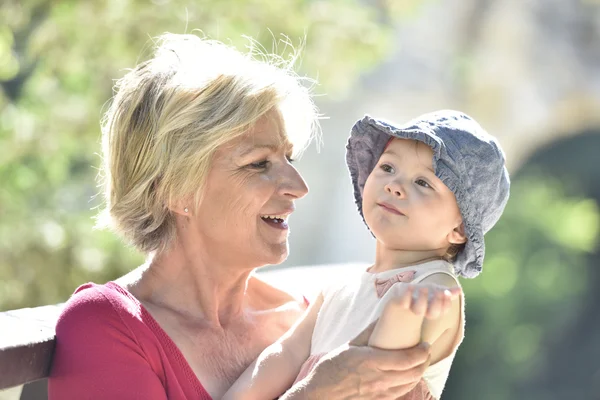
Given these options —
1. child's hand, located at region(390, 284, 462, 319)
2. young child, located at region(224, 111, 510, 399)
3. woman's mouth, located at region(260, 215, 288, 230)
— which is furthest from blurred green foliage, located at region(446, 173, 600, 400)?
child's hand, located at region(390, 284, 462, 319)

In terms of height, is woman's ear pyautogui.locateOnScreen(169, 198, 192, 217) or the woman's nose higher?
the woman's nose

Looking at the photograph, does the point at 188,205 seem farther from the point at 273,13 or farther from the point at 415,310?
the point at 273,13

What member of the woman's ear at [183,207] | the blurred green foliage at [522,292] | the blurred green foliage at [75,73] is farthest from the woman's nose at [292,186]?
the blurred green foliage at [522,292]

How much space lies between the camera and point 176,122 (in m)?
2.09

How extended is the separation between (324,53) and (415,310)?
3706 mm

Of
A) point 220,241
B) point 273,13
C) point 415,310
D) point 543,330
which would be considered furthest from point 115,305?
point 543,330

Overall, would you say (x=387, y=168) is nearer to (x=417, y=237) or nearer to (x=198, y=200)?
(x=417, y=237)

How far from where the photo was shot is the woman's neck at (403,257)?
77.5 inches

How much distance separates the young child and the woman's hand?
0.03 meters

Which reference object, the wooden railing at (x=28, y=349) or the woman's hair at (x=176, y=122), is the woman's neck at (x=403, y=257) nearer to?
the woman's hair at (x=176, y=122)

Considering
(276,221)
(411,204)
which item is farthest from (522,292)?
(411,204)

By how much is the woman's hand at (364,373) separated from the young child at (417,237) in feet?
0.09

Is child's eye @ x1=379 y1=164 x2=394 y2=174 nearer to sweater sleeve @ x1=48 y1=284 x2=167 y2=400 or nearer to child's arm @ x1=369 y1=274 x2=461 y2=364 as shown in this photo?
child's arm @ x1=369 y1=274 x2=461 y2=364

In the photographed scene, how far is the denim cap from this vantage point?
1869 millimetres
